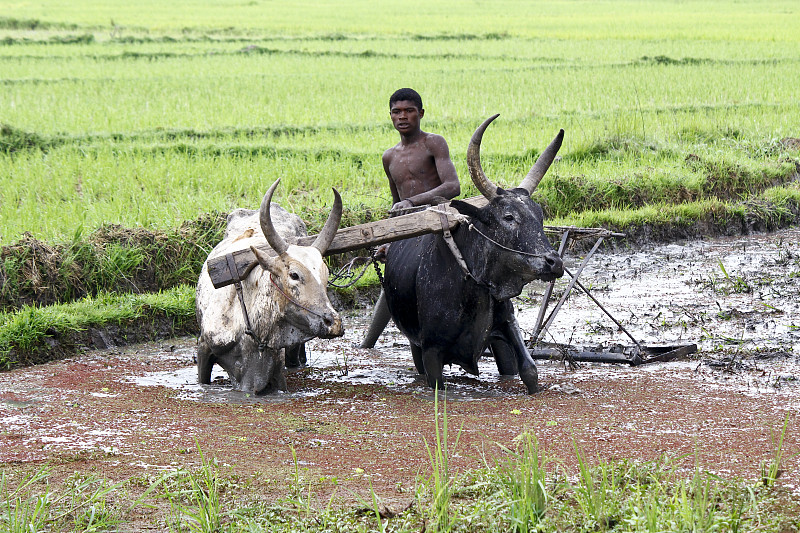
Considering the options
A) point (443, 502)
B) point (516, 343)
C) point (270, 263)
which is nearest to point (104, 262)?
point (270, 263)

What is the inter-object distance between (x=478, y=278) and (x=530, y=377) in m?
0.63

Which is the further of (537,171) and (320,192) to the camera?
(320,192)

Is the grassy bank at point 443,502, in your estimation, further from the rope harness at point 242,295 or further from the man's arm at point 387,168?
the man's arm at point 387,168

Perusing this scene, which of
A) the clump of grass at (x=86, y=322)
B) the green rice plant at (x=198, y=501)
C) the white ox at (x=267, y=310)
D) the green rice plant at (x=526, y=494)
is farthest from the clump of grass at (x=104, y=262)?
the green rice plant at (x=526, y=494)

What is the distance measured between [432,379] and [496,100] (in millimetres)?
11410

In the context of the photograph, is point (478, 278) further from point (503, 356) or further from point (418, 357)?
point (418, 357)

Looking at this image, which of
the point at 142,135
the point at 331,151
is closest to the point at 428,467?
the point at 331,151

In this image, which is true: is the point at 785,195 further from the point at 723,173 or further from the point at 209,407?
the point at 209,407

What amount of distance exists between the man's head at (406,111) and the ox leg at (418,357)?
4.28 ft

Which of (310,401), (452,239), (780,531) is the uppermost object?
(452,239)

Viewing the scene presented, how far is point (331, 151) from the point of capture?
1151 centimetres

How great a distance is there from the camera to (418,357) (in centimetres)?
594

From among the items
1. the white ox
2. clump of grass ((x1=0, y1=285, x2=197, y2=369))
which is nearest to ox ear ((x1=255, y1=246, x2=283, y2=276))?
the white ox

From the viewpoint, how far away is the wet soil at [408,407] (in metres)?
4.09
